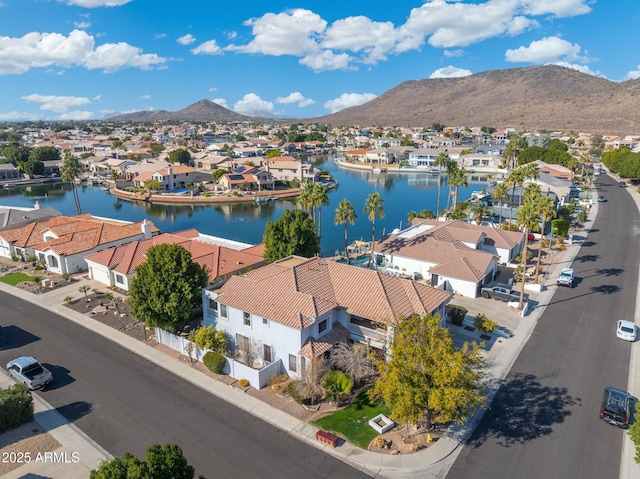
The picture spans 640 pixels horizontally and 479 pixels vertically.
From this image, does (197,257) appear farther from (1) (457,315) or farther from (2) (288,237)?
(1) (457,315)

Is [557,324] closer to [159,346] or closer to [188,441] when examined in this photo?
[188,441]

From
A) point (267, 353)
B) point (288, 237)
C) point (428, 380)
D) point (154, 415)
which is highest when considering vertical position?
point (288, 237)

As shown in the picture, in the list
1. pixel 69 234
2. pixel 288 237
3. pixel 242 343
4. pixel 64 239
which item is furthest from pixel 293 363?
pixel 69 234

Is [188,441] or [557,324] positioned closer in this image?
[188,441]

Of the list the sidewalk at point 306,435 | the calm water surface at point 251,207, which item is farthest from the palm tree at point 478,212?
the sidewalk at point 306,435

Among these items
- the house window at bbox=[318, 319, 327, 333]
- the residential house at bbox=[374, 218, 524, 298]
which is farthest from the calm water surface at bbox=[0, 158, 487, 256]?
the house window at bbox=[318, 319, 327, 333]

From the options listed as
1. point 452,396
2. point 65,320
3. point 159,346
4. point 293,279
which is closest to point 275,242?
point 293,279

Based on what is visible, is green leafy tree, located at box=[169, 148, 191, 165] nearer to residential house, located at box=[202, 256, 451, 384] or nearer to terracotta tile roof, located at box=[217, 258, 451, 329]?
residential house, located at box=[202, 256, 451, 384]
